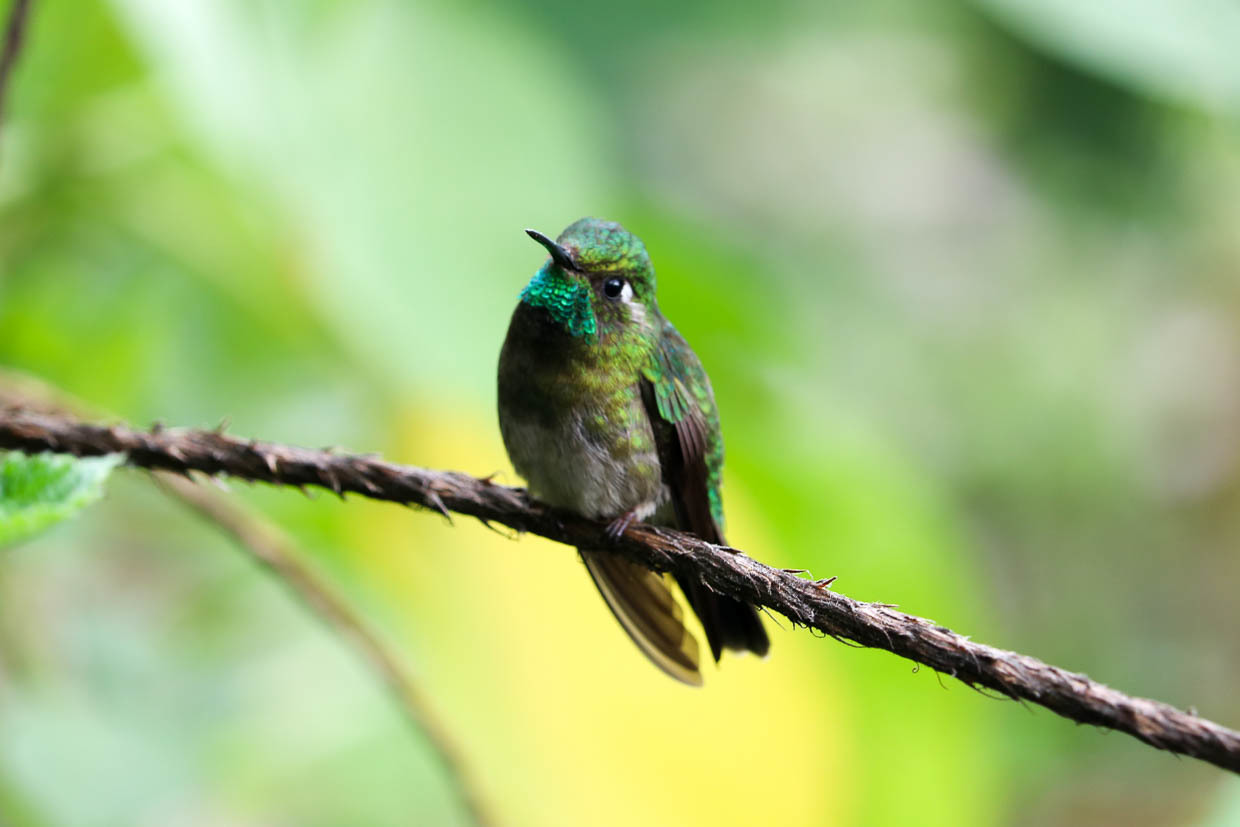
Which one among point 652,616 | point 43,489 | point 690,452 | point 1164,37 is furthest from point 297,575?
point 1164,37

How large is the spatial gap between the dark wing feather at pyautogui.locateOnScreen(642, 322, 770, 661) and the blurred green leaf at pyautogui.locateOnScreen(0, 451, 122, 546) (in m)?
0.85

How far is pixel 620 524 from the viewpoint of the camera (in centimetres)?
157

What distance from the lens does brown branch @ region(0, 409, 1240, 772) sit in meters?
0.91

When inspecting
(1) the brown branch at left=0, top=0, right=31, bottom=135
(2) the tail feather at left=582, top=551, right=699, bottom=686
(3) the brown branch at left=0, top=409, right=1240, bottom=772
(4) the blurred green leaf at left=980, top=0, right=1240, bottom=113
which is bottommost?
(3) the brown branch at left=0, top=409, right=1240, bottom=772

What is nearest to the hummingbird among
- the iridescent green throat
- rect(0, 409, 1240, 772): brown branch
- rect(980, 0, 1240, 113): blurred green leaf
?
the iridescent green throat

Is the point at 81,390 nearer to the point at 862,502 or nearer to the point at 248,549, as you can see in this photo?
the point at 248,549

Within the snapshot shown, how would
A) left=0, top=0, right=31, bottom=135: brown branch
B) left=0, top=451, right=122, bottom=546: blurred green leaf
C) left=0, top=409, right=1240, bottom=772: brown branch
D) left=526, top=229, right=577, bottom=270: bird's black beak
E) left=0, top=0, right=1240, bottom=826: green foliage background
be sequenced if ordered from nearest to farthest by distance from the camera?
left=0, top=409, right=1240, bottom=772: brown branch, left=0, top=451, right=122, bottom=546: blurred green leaf, left=0, top=0, right=31, bottom=135: brown branch, left=526, top=229, right=577, bottom=270: bird's black beak, left=0, top=0, right=1240, bottom=826: green foliage background

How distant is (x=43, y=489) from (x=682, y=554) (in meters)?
Result: 0.68

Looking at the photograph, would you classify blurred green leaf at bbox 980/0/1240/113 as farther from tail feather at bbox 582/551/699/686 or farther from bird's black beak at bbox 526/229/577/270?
tail feather at bbox 582/551/699/686

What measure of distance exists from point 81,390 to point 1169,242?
12.0 feet

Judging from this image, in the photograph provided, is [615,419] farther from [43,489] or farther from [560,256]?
[43,489]

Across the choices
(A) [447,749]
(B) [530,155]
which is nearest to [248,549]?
(A) [447,749]

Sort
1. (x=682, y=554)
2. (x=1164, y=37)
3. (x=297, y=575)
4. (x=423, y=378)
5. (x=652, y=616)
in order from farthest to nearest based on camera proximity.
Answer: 1. (x=1164, y=37)
2. (x=423, y=378)
3. (x=652, y=616)
4. (x=297, y=575)
5. (x=682, y=554)

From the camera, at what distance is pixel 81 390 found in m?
2.32
